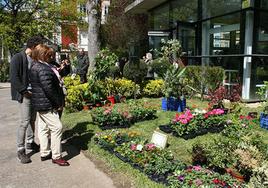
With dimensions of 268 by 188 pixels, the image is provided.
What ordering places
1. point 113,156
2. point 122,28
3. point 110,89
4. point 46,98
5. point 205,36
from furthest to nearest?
point 122,28
point 205,36
point 110,89
point 113,156
point 46,98

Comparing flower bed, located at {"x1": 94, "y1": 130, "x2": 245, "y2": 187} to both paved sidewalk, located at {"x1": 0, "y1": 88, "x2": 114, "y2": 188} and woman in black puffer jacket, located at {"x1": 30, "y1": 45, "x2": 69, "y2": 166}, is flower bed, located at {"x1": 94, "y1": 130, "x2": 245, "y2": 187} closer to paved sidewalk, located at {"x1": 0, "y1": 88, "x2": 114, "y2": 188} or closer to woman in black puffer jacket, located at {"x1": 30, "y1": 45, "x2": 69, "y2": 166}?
paved sidewalk, located at {"x1": 0, "y1": 88, "x2": 114, "y2": 188}

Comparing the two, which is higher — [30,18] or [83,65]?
[30,18]

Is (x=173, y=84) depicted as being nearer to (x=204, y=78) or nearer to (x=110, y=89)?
(x=204, y=78)

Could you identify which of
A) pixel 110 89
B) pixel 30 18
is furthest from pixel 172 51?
pixel 30 18

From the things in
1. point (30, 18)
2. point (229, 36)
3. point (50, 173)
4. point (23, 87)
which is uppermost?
point (30, 18)

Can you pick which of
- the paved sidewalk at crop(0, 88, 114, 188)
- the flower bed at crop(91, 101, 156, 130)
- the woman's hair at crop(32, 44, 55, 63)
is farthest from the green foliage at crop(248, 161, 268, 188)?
the flower bed at crop(91, 101, 156, 130)

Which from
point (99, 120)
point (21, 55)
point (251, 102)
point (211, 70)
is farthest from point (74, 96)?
point (251, 102)

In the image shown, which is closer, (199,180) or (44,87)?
(199,180)

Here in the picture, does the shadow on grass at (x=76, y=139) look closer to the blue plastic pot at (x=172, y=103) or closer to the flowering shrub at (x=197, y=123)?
the flowering shrub at (x=197, y=123)

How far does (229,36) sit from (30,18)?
814 inches

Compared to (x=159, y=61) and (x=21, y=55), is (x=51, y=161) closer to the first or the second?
(x=21, y=55)

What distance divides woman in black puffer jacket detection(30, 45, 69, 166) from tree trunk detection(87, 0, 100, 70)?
6.76 meters

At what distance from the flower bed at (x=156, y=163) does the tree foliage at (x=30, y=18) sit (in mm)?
22623

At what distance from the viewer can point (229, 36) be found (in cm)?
1098
